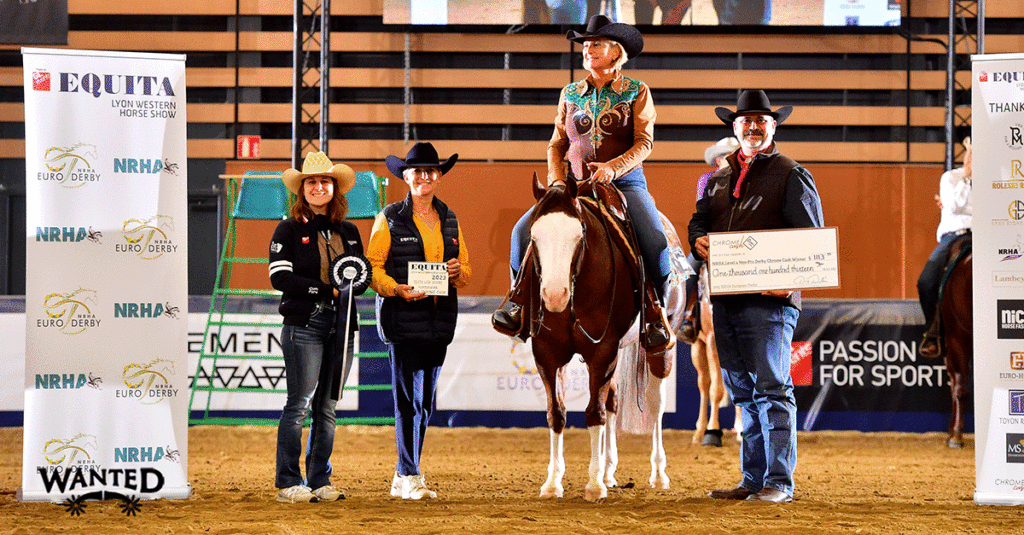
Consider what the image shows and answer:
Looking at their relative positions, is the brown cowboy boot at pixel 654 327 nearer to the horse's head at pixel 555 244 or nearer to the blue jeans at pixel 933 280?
the horse's head at pixel 555 244

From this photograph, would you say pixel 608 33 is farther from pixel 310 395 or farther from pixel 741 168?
pixel 310 395

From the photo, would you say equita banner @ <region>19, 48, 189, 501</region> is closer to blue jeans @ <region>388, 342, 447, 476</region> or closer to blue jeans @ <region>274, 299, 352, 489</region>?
blue jeans @ <region>274, 299, 352, 489</region>

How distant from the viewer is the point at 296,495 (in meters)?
4.68

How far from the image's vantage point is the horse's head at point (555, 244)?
14.7 feet

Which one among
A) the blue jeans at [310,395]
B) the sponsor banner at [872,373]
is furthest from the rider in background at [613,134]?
the sponsor banner at [872,373]

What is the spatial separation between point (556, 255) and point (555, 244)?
5 centimetres

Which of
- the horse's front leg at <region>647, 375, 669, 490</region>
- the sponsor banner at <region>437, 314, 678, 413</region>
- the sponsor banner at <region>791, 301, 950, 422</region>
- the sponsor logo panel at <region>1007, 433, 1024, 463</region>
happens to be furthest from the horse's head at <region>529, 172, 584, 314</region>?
the sponsor banner at <region>791, 301, 950, 422</region>

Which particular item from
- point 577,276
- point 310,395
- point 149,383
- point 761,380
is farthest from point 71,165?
point 761,380

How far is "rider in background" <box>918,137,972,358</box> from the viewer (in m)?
7.45

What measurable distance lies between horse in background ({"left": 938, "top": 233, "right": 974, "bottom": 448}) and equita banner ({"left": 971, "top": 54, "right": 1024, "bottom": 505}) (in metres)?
2.87

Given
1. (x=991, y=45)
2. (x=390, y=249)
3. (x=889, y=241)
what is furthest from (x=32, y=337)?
(x=991, y=45)

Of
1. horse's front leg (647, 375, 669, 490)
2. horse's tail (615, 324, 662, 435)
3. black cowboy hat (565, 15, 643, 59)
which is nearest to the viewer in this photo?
black cowboy hat (565, 15, 643, 59)

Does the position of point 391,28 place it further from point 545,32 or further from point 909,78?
point 909,78

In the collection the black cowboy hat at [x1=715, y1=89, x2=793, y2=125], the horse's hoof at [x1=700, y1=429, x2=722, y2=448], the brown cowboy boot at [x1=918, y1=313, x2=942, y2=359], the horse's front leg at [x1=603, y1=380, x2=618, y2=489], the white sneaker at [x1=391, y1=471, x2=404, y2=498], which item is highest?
the black cowboy hat at [x1=715, y1=89, x2=793, y2=125]
